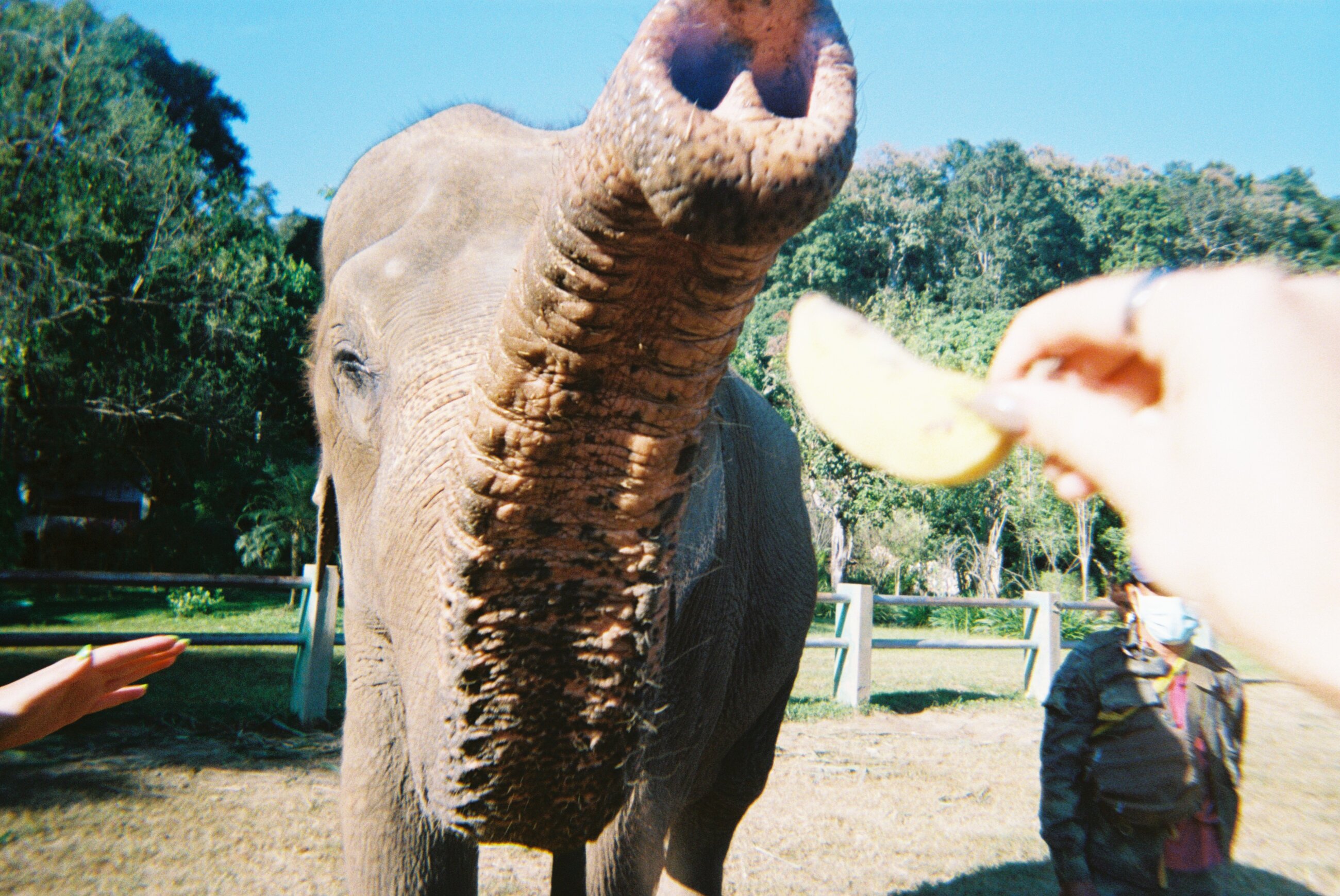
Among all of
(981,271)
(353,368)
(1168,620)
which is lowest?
(1168,620)

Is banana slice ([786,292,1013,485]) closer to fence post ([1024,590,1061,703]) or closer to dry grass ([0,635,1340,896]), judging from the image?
dry grass ([0,635,1340,896])

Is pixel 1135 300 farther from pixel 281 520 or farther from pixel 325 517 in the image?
pixel 281 520

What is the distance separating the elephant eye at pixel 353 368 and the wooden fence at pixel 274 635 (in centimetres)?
524

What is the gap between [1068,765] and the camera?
3.37 metres

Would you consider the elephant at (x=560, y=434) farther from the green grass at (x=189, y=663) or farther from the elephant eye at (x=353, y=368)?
the green grass at (x=189, y=663)

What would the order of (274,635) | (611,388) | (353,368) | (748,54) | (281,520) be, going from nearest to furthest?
1. (748,54)
2. (611,388)
3. (353,368)
4. (274,635)
5. (281,520)

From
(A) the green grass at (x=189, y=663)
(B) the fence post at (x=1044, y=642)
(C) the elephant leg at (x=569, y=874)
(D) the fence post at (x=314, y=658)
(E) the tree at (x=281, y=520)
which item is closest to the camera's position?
(C) the elephant leg at (x=569, y=874)

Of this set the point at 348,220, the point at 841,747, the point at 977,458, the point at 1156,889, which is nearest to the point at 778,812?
the point at 841,747

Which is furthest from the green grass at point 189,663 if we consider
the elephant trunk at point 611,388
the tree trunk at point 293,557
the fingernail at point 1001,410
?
the fingernail at point 1001,410

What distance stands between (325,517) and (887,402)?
2988 mm

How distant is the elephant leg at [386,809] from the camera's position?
2.66 meters

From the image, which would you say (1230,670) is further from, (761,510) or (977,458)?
(977,458)

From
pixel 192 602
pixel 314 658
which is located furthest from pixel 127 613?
pixel 314 658

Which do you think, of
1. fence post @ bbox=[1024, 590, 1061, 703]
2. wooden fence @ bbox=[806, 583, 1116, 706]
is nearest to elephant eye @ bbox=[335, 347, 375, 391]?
wooden fence @ bbox=[806, 583, 1116, 706]
